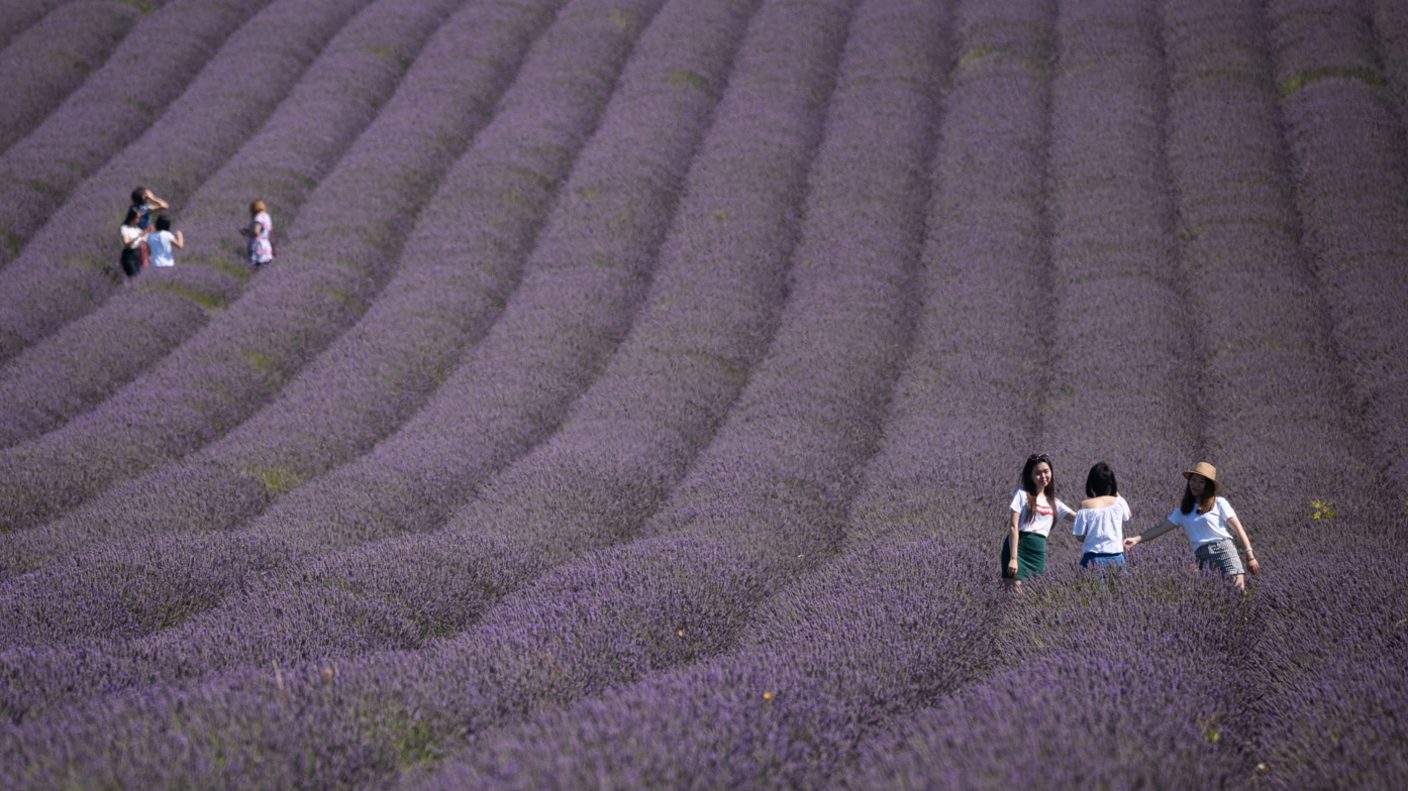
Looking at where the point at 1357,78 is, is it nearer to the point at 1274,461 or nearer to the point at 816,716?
the point at 1274,461

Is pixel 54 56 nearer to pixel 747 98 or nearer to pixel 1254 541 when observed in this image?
pixel 747 98

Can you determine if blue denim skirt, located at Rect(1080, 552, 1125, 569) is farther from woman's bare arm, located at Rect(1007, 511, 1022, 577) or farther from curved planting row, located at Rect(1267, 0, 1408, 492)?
curved planting row, located at Rect(1267, 0, 1408, 492)

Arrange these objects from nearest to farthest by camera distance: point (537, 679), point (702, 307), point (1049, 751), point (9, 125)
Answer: point (1049, 751) < point (537, 679) < point (702, 307) < point (9, 125)

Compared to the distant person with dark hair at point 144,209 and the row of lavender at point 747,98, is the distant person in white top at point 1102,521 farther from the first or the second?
the distant person with dark hair at point 144,209

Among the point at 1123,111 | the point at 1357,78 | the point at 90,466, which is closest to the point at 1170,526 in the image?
the point at 90,466

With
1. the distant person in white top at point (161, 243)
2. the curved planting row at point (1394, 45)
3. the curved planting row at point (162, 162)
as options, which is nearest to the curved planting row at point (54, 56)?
the curved planting row at point (162, 162)

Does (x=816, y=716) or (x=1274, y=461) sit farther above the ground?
(x=1274, y=461)
